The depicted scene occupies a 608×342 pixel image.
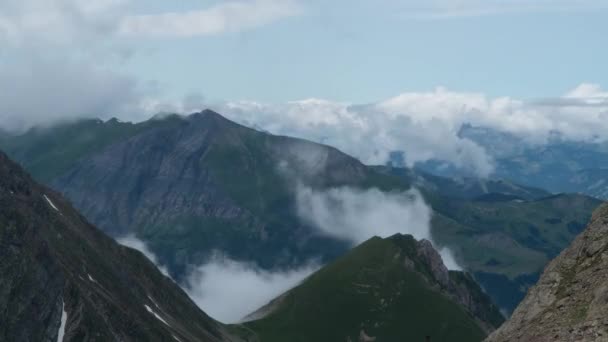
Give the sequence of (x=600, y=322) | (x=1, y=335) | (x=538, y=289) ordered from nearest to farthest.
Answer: (x=600, y=322)
(x=538, y=289)
(x=1, y=335)

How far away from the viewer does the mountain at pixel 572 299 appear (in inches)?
3177

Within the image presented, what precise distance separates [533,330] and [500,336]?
9388 mm

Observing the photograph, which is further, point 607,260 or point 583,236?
point 583,236

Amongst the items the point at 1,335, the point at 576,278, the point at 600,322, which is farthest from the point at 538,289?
the point at 1,335

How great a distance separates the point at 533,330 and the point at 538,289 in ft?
29.7

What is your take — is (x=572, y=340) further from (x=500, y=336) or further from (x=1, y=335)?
(x=1, y=335)

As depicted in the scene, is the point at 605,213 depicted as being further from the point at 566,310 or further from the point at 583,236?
the point at 566,310

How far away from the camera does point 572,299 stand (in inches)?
3511

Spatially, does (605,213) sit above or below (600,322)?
above

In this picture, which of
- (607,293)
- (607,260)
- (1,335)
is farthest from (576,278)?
(1,335)

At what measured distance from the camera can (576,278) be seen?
92.9 meters

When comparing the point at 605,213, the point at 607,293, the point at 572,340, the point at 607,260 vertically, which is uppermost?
the point at 605,213

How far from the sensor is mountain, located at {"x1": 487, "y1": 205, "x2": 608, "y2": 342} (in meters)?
80.7

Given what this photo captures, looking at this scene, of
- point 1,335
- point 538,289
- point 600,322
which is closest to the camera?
point 600,322
